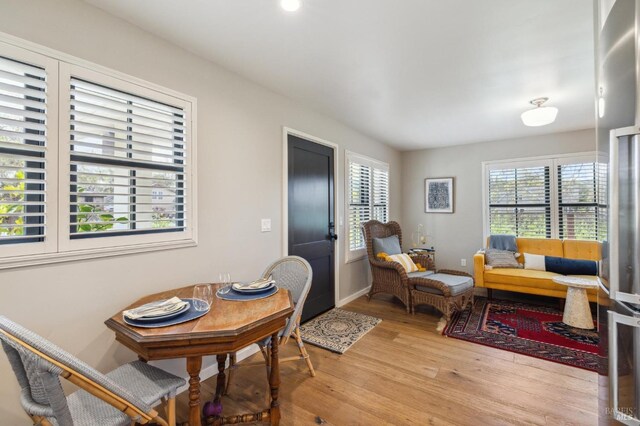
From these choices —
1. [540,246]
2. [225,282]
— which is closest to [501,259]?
[540,246]

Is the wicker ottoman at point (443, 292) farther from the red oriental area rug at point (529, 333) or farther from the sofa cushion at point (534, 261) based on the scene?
the sofa cushion at point (534, 261)

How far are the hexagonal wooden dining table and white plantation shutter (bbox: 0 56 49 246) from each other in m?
0.66

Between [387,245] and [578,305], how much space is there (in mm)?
2193

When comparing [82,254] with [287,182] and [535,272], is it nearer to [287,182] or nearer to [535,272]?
[287,182]

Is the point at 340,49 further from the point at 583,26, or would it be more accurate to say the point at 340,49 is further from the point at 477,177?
the point at 477,177

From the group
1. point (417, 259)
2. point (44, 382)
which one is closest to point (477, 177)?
point (417, 259)

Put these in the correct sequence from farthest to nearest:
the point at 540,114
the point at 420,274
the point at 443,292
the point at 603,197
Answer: the point at 420,274, the point at 443,292, the point at 540,114, the point at 603,197

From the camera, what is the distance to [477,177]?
495cm

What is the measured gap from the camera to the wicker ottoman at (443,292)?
10.9 ft

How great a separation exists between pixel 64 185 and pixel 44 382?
3.50 ft

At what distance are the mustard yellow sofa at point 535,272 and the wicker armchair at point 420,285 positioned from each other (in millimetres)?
551

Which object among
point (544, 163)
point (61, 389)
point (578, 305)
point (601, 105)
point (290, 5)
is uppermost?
point (290, 5)

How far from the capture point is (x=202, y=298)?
1.78m

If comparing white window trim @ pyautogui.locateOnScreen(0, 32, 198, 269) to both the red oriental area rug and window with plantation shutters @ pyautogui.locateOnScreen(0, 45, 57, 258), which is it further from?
the red oriental area rug
